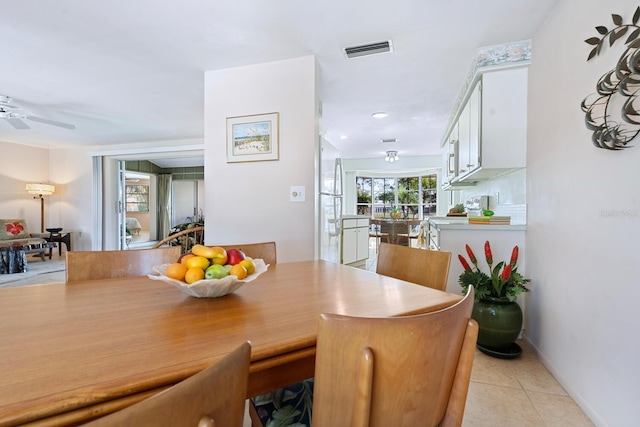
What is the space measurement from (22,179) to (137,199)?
3.91m

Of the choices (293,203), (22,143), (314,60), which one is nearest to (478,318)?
(293,203)

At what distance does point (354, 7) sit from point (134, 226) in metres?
9.73

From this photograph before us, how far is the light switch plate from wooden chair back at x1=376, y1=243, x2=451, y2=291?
1072 mm

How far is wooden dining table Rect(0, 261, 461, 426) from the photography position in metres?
0.46

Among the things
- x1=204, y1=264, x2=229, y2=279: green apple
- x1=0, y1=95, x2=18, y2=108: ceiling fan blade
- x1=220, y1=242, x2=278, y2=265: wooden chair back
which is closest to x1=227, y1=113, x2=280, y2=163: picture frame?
x1=220, y1=242, x2=278, y2=265: wooden chair back

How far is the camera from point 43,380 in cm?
47

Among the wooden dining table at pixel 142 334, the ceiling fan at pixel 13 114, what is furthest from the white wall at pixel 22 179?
the wooden dining table at pixel 142 334

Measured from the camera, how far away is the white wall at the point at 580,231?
1250mm

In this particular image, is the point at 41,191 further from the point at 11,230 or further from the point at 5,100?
the point at 5,100

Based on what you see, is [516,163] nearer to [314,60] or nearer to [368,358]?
[314,60]

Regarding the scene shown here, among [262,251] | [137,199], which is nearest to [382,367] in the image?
[262,251]

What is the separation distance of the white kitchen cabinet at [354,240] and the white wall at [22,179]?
6.08 metres

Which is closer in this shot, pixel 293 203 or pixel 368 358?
pixel 368 358

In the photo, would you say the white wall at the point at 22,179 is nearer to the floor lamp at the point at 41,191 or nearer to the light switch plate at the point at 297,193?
the floor lamp at the point at 41,191
